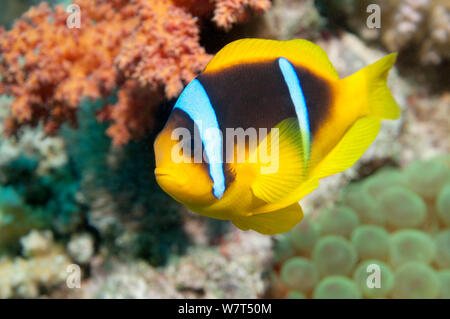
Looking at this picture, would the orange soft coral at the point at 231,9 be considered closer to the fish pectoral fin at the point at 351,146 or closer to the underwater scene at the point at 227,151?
the underwater scene at the point at 227,151

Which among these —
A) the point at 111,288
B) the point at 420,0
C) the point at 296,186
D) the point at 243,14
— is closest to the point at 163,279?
the point at 111,288

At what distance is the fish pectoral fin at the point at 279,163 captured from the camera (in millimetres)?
1065

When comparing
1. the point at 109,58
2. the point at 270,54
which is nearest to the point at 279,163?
the point at 270,54

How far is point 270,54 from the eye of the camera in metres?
1.17

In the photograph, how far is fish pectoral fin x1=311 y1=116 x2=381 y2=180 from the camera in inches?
48.6

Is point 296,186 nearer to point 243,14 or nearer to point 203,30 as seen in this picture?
point 243,14

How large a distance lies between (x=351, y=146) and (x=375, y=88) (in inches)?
8.3

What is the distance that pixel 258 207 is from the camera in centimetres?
116
